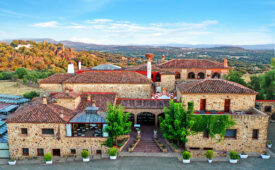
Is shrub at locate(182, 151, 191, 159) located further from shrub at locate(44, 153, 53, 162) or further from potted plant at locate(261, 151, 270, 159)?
shrub at locate(44, 153, 53, 162)

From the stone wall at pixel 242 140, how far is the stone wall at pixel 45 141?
28.5 feet

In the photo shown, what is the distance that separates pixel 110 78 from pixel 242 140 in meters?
17.0

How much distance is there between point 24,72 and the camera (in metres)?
68.4

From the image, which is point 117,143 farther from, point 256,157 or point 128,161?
point 256,157

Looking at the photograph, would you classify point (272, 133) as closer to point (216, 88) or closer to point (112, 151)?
point (216, 88)

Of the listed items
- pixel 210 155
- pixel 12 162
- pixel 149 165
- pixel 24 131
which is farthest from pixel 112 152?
pixel 12 162

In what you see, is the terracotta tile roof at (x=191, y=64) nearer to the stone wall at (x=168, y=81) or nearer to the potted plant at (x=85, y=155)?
the stone wall at (x=168, y=81)

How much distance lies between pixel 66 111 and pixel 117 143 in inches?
233

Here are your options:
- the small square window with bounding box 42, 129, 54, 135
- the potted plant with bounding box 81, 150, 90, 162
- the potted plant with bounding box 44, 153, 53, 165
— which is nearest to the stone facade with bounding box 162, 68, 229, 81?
the potted plant with bounding box 81, 150, 90, 162

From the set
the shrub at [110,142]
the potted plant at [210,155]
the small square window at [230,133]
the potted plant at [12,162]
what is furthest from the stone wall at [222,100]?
the potted plant at [12,162]

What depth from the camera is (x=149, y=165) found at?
16688 mm

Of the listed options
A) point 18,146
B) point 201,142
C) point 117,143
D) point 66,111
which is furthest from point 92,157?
point 201,142

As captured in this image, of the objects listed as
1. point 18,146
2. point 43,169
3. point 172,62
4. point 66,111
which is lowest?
point 43,169

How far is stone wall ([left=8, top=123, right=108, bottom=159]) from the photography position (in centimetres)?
1778
